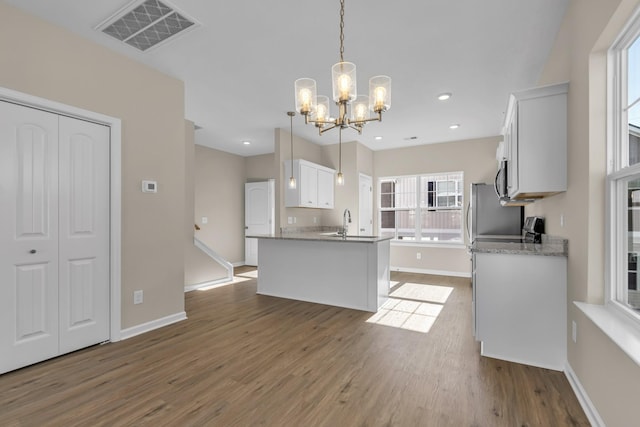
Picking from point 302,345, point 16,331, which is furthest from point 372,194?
point 16,331

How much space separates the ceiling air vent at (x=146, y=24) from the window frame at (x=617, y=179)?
2938mm

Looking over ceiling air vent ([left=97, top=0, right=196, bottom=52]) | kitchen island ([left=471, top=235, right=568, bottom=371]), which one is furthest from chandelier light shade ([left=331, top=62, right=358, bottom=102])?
kitchen island ([left=471, top=235, right=568, bottom=371])

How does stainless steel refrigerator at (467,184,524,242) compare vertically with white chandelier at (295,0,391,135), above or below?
below

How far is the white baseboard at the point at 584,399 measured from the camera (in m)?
1.72

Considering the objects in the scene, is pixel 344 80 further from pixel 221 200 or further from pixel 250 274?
pixel 221 200

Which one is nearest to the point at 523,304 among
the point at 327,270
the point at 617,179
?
the point at 617,179

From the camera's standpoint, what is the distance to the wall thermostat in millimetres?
3225

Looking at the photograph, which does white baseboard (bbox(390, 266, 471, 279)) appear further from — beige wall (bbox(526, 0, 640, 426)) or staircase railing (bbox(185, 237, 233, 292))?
beige wall (bbox(526, 0, 640, 426))

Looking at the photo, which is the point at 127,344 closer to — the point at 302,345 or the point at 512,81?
the point at 302,345

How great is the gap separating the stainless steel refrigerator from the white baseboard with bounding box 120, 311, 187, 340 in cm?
456

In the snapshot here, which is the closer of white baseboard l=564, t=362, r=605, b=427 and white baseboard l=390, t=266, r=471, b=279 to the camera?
white baseboard l=564, t=362, r=605, b=427

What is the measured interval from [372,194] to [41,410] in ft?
20.5

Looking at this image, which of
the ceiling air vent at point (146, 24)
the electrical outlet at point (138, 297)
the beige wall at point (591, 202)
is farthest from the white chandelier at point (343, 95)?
the electrical outlet at point (138, 297)

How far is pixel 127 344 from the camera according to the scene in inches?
114
